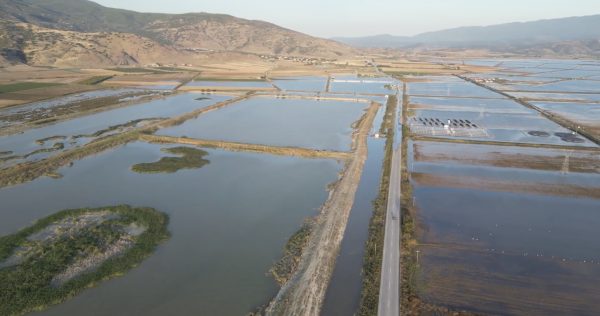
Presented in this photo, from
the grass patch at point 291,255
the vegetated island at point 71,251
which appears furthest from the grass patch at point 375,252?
the vegetated island at point 71,251

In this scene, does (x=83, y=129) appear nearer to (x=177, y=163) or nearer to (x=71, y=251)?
(x=177, y=163)

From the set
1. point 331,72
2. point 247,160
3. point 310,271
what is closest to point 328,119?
point 247,160

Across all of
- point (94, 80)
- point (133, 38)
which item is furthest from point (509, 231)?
point (133, 38)

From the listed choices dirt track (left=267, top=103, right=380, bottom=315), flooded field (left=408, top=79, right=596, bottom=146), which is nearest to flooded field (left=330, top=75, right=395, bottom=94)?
flooded field (left=408, top=79, right=596, bottom=146)

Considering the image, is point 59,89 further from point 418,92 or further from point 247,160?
point 418,92

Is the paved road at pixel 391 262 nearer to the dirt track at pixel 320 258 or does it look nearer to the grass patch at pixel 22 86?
the dirt track at pixel 320 258

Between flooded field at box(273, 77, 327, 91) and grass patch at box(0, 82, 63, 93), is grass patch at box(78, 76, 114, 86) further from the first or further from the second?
flooded field at box(273, 77, 327, 91)
